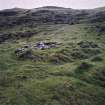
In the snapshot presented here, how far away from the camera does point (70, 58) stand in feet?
224

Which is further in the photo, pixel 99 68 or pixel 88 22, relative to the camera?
pixel 88 22

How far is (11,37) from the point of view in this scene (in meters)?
149

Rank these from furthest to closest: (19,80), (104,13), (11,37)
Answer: (104,13) < (11,37) < (19,80)

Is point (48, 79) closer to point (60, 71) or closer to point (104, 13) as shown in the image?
point (60, 71)

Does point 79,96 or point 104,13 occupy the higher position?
point 104,13

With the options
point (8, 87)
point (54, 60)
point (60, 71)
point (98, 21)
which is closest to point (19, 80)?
point (8, 87)

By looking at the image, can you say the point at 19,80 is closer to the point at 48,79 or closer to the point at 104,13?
the point at 48,79

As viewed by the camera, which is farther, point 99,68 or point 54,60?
point 54,60

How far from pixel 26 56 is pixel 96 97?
29.3 metres

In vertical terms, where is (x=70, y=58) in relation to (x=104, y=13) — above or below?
below

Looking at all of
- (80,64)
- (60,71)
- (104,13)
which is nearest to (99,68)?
(80,64)

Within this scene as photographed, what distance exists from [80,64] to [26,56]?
57.7 feet

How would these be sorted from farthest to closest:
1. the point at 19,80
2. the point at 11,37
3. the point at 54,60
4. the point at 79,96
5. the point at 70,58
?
the point at 11,37 < the point at 70,58 < the point at 54,60 < the point at 19,80 < the point at 79,96

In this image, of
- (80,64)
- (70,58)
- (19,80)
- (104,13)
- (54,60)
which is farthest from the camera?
(104,13)
